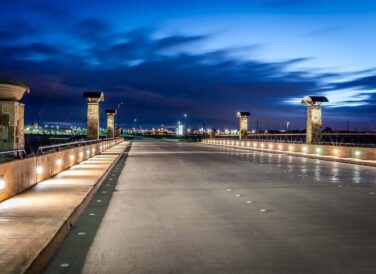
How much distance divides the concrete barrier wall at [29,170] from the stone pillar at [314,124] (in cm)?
2348

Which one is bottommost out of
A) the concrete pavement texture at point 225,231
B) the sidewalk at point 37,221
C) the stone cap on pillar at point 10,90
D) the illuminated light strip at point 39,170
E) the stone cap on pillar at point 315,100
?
the concrete pavement texture at point 225,231

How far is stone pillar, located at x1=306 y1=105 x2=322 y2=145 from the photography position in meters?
41.2

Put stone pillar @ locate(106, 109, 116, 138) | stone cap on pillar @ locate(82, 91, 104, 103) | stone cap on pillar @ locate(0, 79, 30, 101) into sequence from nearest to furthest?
stone cap on pillar @ locate(0, 79, 30, 101) → stone cap on pillar @ locate(82, 91, 104, 103) → stone pillar @ locate(106, 109, 116, 138)

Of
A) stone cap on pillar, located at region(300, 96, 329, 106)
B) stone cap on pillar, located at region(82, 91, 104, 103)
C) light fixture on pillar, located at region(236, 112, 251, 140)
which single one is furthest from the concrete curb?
light fixture on pillar, located at region(236, 112, 251, 140)

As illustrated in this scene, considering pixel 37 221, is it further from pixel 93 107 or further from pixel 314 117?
pixel 314 117

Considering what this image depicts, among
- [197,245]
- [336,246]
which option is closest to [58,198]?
[197,245]

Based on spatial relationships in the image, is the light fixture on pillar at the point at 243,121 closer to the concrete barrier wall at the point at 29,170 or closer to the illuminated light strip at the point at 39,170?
the concrete barrier wall at the point at 29,170

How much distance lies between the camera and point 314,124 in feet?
136

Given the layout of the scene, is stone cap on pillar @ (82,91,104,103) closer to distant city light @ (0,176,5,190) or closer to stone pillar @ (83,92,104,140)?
stone pillar @ (83,92,104,140)

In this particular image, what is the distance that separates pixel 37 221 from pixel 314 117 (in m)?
34.8

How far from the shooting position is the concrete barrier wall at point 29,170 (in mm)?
12219

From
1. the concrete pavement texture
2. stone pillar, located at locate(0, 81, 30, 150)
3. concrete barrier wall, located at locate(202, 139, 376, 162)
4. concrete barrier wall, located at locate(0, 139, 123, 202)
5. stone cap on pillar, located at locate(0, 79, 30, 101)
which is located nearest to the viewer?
the concrete pavement texture

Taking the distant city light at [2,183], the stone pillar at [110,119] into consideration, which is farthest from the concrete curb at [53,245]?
the stone pillar at [110,119]

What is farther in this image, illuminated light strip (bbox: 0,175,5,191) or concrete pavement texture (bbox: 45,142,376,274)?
illuminated light strip (bbox: 0,175,5,191)
